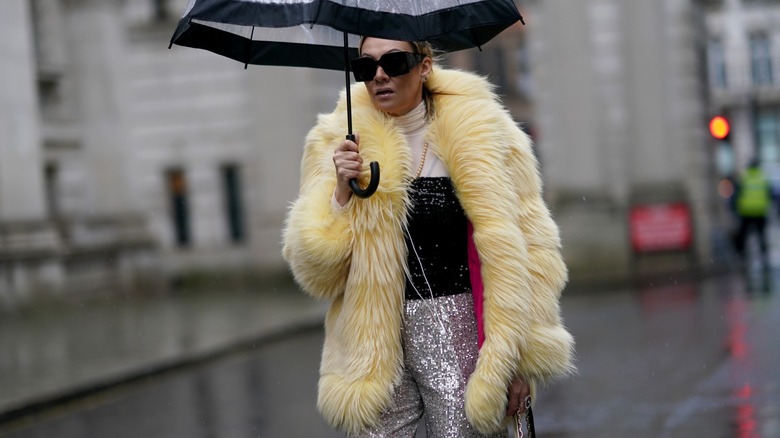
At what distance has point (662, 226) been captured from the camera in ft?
64.8

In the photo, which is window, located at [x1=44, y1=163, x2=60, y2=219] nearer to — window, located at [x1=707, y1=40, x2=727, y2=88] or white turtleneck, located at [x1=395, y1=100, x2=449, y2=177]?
white turtleneck, located at [x1=395, y1=100, x2=449, y2=177]

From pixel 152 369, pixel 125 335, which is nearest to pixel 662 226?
pixel 125 335

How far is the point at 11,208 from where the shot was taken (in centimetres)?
1658

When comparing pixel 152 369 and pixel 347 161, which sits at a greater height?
pixel 347 161

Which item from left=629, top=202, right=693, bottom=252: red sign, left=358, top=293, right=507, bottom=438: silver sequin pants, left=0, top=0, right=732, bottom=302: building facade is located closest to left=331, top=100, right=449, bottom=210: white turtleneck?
left=358, top=293, right=507, bottom=438: silver sequin pants

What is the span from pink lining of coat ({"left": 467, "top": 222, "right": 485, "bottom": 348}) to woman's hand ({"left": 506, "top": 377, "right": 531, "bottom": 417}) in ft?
0.53

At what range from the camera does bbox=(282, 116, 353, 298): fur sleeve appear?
11.4 ft

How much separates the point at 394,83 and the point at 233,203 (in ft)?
57.1

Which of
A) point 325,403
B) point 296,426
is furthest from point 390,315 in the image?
point 296,426

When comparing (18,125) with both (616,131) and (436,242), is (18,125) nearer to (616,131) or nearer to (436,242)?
(616,131)

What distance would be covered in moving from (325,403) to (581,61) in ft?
55.9

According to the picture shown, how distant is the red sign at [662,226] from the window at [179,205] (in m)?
8.32

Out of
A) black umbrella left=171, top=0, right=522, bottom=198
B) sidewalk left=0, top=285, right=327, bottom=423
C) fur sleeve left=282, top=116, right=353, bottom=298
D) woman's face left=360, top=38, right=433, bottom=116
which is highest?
black umbrella left=171, top=0, right=522, bottom=198

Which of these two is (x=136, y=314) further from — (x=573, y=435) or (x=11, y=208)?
(x=573, y=435)
